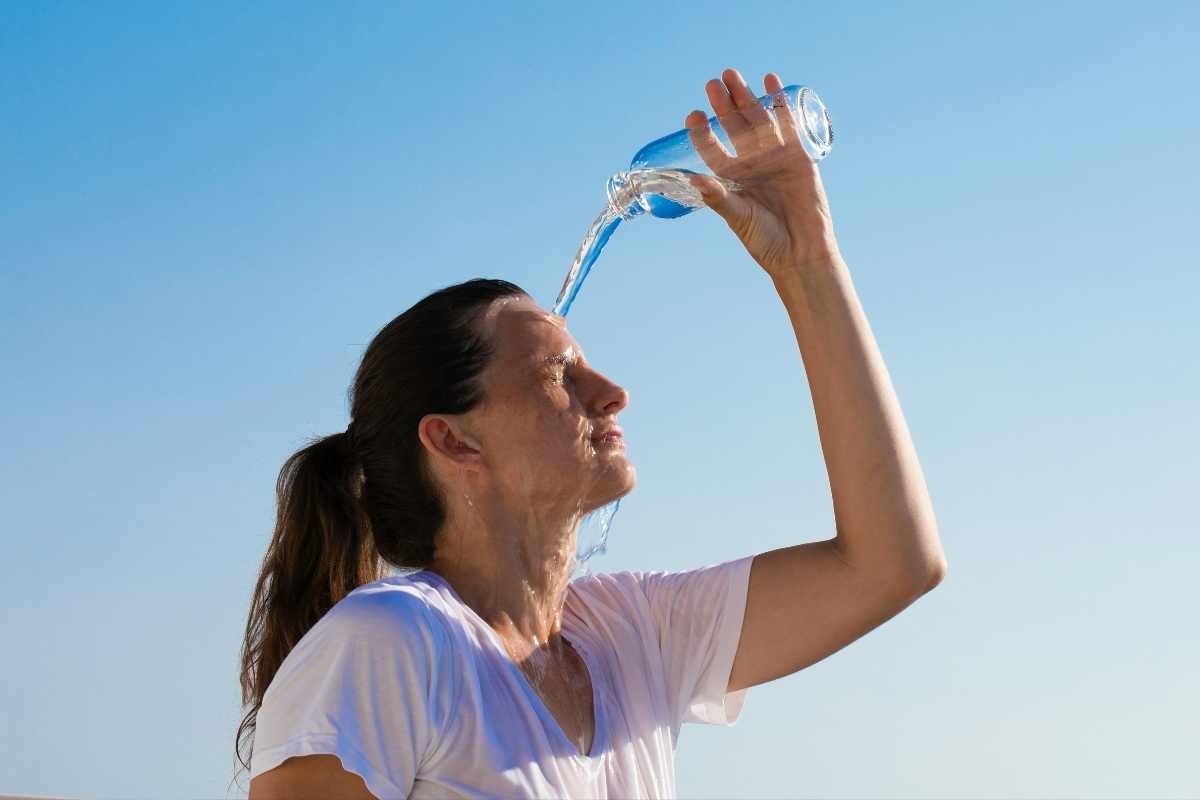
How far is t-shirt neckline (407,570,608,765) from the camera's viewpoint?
1.96 m

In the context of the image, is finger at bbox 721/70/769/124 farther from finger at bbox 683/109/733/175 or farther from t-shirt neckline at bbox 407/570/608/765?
t-shirt neckline at bbox 407/570/608/765

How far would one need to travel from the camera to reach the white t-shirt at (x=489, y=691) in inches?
67.8

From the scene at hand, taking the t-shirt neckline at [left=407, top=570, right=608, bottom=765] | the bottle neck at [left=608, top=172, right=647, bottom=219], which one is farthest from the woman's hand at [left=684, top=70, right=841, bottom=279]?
the t-shirt neckline at [left=407, top=570, right=608, bottom=765]

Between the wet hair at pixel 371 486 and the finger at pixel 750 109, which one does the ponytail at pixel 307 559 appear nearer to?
the wet hair at pixel 371 486

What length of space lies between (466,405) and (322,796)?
0.74 meters

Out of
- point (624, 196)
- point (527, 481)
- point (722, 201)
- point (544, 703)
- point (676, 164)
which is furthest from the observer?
point (624, 196)

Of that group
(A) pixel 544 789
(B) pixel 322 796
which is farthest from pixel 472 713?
(B) pixel 322 796

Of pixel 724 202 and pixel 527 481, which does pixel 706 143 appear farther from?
pixel 527 481

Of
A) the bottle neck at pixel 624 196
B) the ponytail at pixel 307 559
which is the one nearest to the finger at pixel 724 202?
the bottle neck at pixel 624 196

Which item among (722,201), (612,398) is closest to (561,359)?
(612,398)

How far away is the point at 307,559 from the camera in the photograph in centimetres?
234

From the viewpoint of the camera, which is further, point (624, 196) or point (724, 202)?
point (624, 196)

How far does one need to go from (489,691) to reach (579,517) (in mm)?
401

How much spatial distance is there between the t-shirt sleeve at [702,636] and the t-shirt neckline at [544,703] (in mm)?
153
